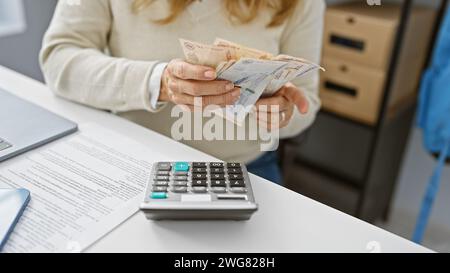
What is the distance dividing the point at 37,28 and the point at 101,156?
46.7 inches

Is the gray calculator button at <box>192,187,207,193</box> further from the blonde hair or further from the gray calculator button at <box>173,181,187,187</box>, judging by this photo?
the blonde hair

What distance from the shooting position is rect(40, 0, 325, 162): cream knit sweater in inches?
25.9

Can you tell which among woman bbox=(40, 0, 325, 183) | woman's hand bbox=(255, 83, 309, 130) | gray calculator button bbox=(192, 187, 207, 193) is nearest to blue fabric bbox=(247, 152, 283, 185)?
woman bbox=(40, 0, 325, 183)

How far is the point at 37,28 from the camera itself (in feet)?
5.00

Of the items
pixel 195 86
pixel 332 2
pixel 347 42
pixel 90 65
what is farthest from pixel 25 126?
pixel 332 2

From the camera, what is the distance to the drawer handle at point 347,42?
1.27 metres

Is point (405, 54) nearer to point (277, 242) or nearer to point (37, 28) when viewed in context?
point (277, 242)

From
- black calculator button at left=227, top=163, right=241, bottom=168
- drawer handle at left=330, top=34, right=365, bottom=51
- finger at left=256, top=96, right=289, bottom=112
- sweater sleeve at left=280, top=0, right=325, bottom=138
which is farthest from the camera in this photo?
drawer handle at left=330, top=34, right=365, bottom=51

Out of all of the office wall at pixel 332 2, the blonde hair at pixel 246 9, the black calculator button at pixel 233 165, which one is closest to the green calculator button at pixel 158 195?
the black calculator button at pixel 233 165

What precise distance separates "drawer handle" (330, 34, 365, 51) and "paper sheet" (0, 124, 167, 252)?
2.99 feet

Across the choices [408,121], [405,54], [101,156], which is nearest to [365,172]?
[408,121]

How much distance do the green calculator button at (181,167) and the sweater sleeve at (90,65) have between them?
16cm

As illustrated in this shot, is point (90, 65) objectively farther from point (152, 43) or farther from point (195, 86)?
point (195, 86)
